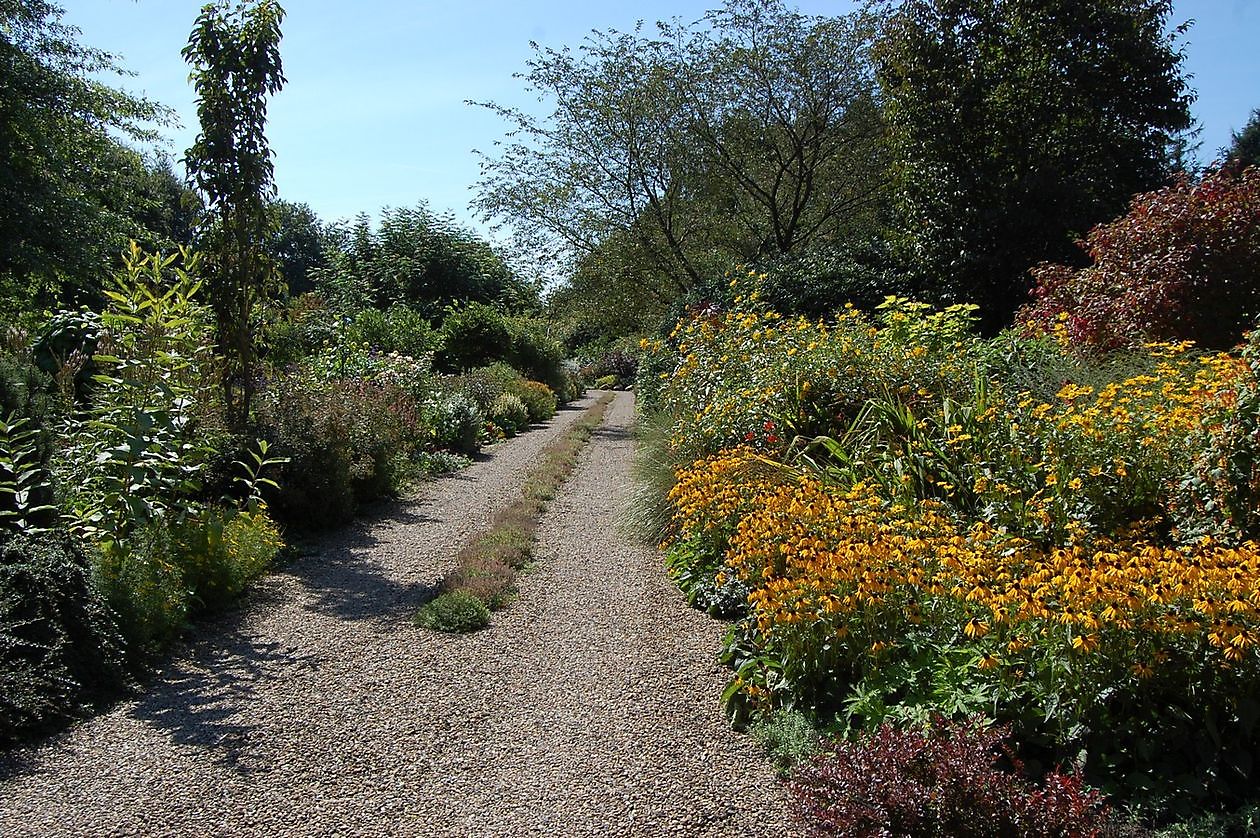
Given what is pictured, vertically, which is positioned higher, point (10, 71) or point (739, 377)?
point (10, 71)

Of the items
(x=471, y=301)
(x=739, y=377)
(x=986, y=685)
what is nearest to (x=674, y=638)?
(x=986, y=685)

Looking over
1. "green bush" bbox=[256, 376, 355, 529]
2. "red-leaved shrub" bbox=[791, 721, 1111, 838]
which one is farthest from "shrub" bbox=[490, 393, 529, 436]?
"red-leaved shrub" bbox=[791, 721, 1111, 838]

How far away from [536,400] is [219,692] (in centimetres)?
1446

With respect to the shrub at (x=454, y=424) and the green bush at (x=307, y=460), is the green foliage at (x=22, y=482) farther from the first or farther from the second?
the shrub at (x=454, y=424)

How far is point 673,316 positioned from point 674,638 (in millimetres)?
10394

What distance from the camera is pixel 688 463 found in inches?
284

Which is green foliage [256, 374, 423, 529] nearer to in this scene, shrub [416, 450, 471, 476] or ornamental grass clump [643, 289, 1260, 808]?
shrub [416, 450, 471, 476]

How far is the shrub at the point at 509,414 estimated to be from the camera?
1577cm

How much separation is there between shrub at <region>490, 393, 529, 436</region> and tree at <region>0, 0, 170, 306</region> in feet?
21.3

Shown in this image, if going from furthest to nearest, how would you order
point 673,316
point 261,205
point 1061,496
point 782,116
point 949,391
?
point 782,116
point 673,316
point 261,205
point 949,391
point 1061,496

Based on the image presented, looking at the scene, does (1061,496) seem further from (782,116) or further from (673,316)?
(782,116)

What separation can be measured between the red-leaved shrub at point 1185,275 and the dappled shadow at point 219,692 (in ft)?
22.7

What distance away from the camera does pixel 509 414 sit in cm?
1617

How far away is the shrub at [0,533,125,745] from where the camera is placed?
3646 millimetres
